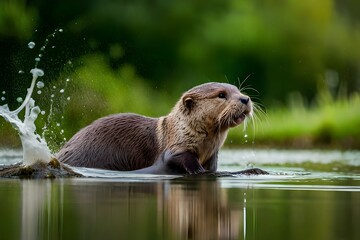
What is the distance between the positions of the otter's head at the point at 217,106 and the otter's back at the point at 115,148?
38 centimetres

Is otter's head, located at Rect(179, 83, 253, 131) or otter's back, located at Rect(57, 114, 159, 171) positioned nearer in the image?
otter's head, located at Rect(179, 83, 253, 131)

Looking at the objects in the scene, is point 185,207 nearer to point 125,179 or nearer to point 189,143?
point 125,179

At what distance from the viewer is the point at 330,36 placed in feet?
63.7

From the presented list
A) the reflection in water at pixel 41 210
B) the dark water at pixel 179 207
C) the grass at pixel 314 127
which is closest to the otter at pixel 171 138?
the dark water at pixel 179 207

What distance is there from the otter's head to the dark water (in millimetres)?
649

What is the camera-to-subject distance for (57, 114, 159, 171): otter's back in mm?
9273

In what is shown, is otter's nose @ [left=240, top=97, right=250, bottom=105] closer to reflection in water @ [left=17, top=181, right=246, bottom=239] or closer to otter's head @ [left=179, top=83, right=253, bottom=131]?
otter's head @ [left=179, top=83, right=253, bottom=131]

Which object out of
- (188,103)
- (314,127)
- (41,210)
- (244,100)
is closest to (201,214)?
(41,210)

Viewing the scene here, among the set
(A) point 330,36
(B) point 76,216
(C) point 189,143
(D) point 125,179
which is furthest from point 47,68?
(B) point 76,216

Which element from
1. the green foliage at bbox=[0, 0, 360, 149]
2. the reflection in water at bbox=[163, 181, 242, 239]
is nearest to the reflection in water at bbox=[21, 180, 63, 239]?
the reflection in water at bbox=[163, 181, 242, 239]

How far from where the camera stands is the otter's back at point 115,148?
9273mm

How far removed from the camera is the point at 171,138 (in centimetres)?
930

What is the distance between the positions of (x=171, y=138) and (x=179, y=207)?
380 centimetres

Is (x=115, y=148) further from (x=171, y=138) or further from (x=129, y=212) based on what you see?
(x=129, y=212)
